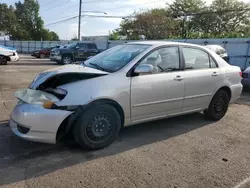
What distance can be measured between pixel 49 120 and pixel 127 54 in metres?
1.71

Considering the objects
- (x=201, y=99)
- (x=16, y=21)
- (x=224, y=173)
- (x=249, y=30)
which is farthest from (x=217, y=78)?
(x=16, y=21)

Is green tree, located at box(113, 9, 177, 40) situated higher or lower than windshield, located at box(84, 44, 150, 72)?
higher

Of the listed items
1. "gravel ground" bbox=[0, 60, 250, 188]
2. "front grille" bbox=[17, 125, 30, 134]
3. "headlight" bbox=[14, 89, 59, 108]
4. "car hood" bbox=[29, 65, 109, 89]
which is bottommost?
"gravel ground" bbox=[0, 60, 250, 188]

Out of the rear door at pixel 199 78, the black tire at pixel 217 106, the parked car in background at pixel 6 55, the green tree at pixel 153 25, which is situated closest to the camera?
the rear door at pixel 199 78

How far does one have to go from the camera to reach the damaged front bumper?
334cm

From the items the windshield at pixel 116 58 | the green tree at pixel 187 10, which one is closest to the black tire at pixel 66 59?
the windshield at pixel 116 58

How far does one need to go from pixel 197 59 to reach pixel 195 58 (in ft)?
0.21

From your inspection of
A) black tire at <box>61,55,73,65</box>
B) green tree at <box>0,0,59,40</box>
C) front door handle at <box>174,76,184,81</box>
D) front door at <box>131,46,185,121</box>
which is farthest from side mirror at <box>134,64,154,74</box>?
green tree at <box>0,0,59,40</box>

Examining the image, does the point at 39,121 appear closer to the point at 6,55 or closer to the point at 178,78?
the point at 178,78

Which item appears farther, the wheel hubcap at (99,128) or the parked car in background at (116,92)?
the wheel hubcap at (99,128)

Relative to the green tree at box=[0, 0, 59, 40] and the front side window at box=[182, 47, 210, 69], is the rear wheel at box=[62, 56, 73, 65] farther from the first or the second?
the green tree at box=[0, 0, 59, 40]

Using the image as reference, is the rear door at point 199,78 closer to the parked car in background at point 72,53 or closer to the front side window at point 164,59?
the front side window at point 164,59

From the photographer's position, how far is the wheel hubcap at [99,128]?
3648 millimetres

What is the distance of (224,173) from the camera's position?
3227 millimetres
